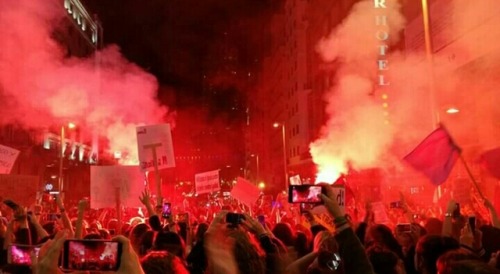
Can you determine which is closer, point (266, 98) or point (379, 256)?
point (379, 256)

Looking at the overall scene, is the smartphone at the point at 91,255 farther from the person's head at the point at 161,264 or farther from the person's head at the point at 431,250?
the person's head at the point at 431,250

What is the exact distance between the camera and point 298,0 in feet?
168

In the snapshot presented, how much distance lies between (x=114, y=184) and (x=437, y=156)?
16.4ft

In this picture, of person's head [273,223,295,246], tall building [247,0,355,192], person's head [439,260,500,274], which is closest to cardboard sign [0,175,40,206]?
person's head [273,223,295,246]

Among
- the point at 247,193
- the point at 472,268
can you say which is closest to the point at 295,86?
the point at 247,193

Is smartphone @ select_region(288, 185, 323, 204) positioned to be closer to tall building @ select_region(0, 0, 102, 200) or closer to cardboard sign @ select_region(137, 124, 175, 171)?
cardboard sign @ select_region(137, 124, 175, 171)

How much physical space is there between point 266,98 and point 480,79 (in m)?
62.8

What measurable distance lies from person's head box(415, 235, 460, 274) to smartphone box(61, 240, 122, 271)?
1.95 meters

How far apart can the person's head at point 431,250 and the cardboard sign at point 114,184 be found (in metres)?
5.78

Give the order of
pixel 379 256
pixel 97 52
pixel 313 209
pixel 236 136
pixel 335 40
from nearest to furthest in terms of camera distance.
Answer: pixel 379 256
pixel 313 209
pixel 335 40
pixel 97 52
pixel 236 136

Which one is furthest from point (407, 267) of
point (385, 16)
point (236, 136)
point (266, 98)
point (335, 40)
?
point (236, 136)

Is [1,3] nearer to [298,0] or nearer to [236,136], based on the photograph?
[298,0]

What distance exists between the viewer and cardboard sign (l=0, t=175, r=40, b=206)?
6973 millimetres

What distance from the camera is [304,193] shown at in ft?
14.5
